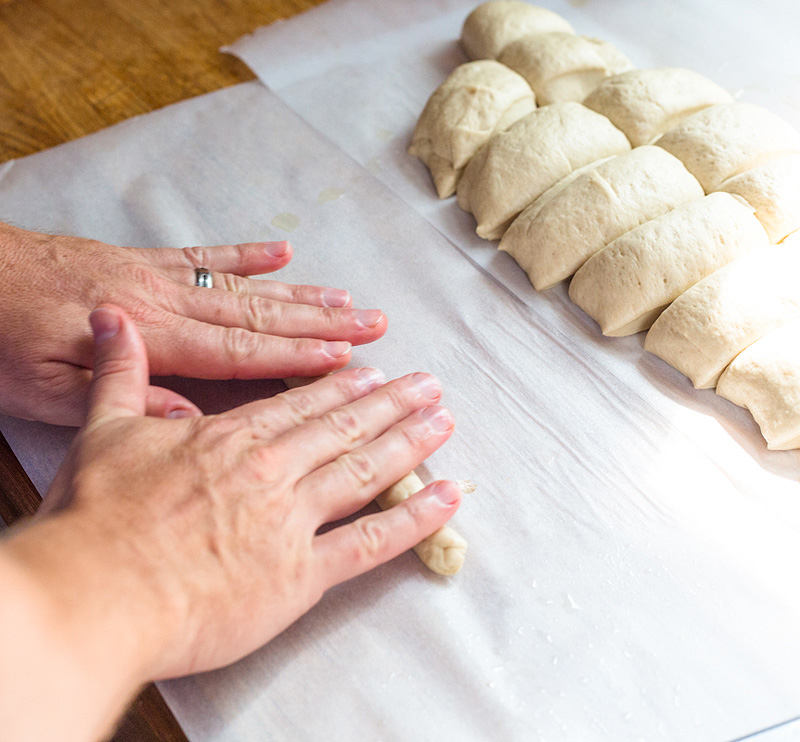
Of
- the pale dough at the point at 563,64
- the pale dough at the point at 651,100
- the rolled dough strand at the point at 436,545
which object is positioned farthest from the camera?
the pale dough at the point at 563,64

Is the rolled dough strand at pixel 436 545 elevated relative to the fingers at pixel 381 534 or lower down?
lower down

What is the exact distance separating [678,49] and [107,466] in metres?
1.86

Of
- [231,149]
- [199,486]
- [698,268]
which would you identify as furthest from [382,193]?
[199,486]

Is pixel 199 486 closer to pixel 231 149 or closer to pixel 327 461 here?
pixel 327 461

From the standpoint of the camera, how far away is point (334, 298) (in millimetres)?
1228

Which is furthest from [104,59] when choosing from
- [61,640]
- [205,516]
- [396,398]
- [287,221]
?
[61,640]

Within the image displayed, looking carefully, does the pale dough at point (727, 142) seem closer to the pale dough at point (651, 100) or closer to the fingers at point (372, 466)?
the pale dough at point (651, 100)

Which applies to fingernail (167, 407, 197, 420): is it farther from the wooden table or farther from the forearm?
the wooden table

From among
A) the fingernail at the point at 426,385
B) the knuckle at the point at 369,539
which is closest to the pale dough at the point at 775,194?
the fingernail at the point at 426,385

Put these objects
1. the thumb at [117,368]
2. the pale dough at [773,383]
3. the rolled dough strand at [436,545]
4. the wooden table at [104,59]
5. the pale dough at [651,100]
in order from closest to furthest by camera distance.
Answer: the thumb at [117,368] → the rolled dough strand at [436,545] → the pale dough at [773,383] → the pale dough at [651,100] → the wooden table at [104,59]

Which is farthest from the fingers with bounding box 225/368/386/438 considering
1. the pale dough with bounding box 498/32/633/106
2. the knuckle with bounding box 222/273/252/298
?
the pale dough with bounding box 498/32/633/106

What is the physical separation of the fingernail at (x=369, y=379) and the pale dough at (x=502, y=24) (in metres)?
1.10

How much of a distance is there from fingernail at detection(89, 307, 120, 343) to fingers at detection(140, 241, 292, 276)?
0.33 m

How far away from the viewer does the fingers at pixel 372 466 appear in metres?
0.93
